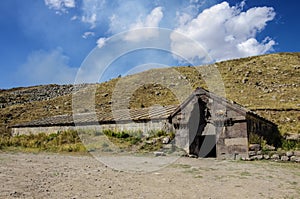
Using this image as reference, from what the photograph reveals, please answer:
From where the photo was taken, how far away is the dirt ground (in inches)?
248

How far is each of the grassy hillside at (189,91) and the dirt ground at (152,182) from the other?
15720 millimetres

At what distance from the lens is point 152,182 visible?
25.1 feet

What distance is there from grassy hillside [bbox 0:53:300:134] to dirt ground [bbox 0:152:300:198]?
51.6ft

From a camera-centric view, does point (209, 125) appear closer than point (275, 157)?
No

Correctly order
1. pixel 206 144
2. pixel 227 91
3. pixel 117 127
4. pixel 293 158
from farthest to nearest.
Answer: pixel 227 91
pixel 117 127
pixel 206 144
pixel 293 158

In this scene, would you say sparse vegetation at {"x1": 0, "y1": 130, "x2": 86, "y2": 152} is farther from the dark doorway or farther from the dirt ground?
the dark doorway

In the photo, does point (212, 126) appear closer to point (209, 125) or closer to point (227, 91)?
point (209, 125)

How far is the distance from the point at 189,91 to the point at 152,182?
25499 mm

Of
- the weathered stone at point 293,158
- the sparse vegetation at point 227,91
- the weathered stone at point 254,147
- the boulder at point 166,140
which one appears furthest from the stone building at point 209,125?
the sparse vegetation at point 227,91

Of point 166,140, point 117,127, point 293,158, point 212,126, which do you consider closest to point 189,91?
point 117,127

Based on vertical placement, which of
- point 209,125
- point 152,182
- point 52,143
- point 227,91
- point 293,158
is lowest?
point 152,182

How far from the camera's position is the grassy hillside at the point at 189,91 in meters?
30.2

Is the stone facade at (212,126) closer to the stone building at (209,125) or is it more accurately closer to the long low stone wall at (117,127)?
the stone building at (209,125)

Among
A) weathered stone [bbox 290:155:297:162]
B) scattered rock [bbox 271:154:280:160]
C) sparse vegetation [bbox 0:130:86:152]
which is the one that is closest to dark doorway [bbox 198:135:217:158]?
scattered rock [bbox 271:154:280:160]
